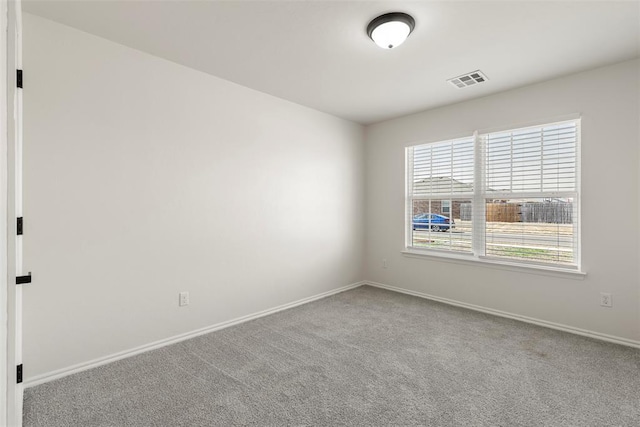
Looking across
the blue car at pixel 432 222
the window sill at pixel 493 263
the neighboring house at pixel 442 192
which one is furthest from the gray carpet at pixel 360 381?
the neighboring house at pixel 442 192

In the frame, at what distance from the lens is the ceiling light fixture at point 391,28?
7.02 ft

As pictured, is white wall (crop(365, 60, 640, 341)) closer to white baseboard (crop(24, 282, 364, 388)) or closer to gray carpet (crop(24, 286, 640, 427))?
gray carpet (crop(24, 286, 640, 427))

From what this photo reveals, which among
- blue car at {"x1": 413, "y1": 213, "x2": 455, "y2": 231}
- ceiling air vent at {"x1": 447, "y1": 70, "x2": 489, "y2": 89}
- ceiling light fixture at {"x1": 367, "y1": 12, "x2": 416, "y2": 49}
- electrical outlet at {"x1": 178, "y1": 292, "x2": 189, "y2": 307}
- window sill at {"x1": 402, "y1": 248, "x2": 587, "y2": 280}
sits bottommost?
electrical outlet at {"x1": 178, "y1": 292, "x2": 189, "y2": 307}

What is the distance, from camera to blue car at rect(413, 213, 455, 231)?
4.11 metres

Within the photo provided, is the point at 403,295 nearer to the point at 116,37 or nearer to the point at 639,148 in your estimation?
the point at 639,148

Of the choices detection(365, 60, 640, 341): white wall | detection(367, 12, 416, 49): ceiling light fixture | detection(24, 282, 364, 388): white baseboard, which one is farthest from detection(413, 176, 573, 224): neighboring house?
detection(367, 12, 416, 49): ceiling light fixture

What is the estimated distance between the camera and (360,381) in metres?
2.21

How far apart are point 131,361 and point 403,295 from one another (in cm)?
321

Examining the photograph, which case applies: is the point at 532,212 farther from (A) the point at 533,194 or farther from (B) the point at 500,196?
(B) the point at 500,196

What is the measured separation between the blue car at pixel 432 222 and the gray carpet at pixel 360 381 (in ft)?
4.39

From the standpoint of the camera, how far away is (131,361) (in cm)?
248

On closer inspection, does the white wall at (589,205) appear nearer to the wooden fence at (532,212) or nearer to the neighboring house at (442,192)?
the wooden fence at (532,212)

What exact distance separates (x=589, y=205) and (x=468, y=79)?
167 cm

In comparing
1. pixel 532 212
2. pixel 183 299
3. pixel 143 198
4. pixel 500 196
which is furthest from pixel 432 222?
pixel 143 198
